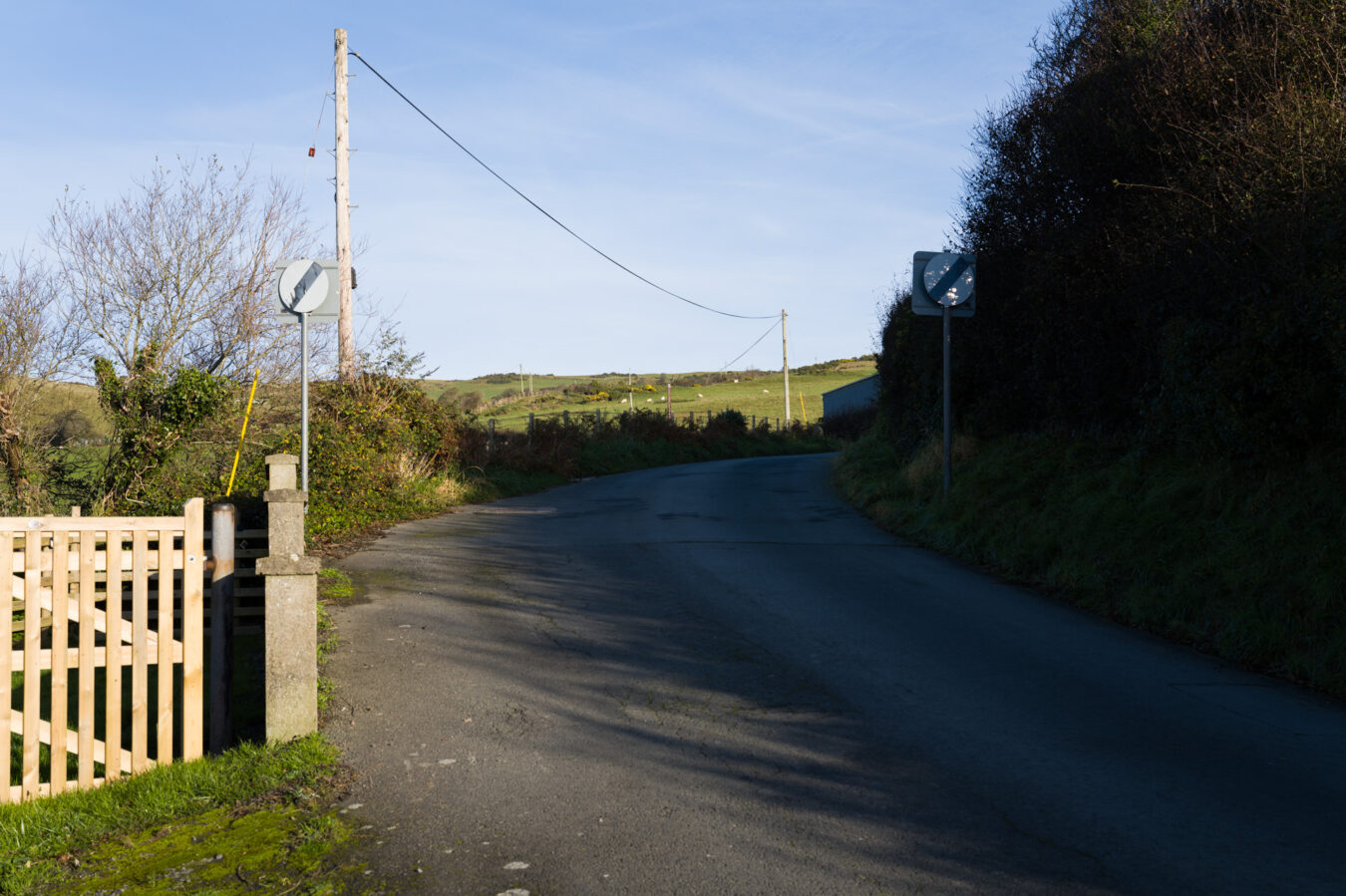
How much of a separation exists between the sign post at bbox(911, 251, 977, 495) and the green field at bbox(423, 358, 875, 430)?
39964mm

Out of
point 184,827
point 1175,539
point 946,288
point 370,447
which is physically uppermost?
point 946,288

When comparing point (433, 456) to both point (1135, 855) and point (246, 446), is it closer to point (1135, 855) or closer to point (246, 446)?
point (246, 446)

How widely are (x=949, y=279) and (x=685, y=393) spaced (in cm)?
8072

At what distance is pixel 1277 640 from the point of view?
7098mm

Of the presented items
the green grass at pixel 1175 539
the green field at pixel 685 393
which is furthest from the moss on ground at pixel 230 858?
the green field at pixel 685 393

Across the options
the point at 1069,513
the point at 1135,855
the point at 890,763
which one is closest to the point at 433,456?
the point at 1069,513


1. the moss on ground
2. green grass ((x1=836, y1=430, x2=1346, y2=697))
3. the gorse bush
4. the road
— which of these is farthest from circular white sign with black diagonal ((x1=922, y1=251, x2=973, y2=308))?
the moss on ground

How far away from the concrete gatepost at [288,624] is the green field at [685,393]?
47.3 meters

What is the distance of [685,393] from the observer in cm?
9456

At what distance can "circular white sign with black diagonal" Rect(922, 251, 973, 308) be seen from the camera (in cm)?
1387

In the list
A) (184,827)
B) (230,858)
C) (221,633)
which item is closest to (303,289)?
(221,633)

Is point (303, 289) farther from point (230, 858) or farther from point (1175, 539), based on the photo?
point (1175, 539)

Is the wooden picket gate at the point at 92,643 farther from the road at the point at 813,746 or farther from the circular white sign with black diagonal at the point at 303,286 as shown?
the circular white sign with black diagonal at the point at 303,286

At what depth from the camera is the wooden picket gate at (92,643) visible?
4.90 m
